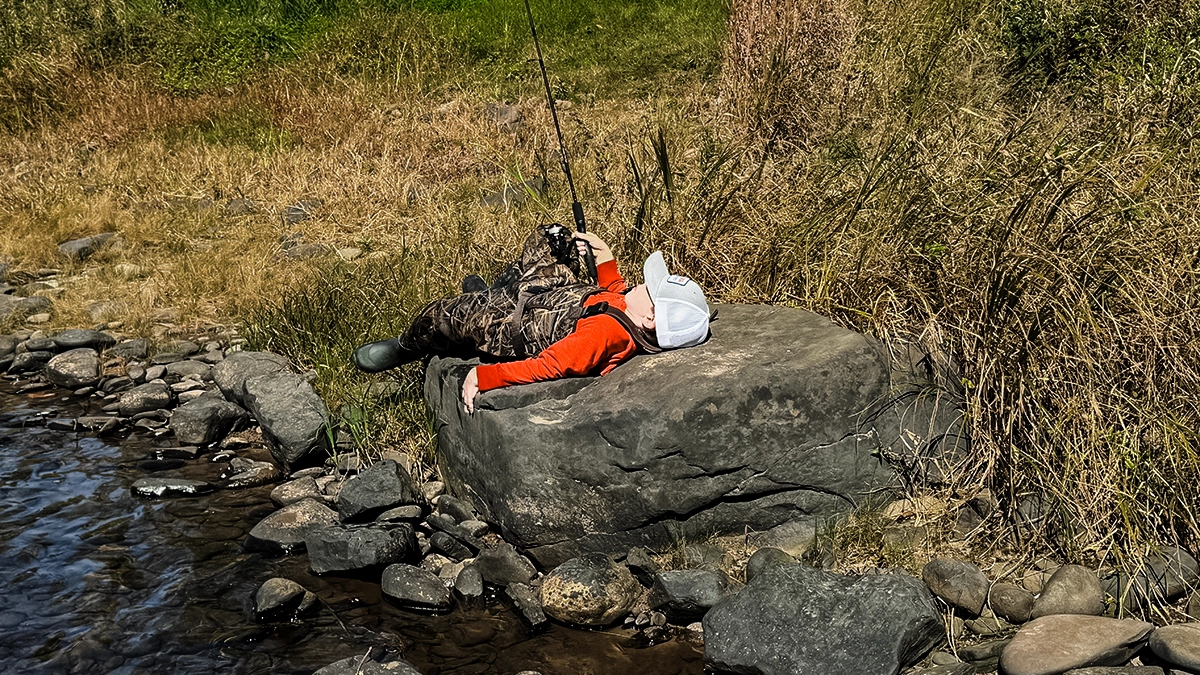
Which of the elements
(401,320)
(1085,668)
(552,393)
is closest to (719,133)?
(401,320)

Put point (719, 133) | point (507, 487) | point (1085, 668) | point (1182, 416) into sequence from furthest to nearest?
point (719, 133)
point (507, 487)
point (1182, 416)
point (1085, 668)

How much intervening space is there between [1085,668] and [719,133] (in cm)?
454

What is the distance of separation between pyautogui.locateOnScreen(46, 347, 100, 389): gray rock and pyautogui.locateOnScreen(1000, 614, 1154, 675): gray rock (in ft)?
18.5

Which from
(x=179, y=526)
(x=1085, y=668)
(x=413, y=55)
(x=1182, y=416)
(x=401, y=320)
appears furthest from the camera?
(x=413, y=55)

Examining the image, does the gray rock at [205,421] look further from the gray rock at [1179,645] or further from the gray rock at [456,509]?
the gray rock at [1179,645]

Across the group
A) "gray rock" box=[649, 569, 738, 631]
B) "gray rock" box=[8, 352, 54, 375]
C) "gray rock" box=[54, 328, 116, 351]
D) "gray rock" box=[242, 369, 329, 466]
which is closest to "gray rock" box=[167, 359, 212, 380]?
"gray rock" box=[54, 328, 116, 351]

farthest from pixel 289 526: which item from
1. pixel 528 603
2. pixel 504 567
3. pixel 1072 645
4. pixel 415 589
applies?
pixel 1072 645

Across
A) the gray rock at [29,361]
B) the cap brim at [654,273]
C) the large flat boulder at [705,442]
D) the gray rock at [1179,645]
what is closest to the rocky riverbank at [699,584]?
the gray rock at [1179,645]

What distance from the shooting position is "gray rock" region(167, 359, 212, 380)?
6.96 meters

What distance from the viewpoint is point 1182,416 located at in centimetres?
431

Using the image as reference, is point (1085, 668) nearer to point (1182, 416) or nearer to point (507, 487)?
point (1182, 416)

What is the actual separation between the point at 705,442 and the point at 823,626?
2.85ft

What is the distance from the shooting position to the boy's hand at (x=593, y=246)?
5.47 m

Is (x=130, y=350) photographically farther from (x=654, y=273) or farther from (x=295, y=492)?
(x=654, y=273)
